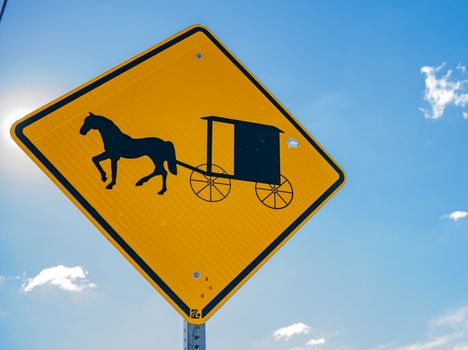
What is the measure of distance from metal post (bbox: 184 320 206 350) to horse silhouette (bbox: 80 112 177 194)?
2.01 ft

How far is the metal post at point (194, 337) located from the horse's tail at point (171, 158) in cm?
70

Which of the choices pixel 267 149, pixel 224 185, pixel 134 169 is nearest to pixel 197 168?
pixel 224 185

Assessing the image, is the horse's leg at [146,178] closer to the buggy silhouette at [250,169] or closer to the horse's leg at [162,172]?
the horse's leg at [162,172]

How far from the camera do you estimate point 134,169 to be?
2.20 meters

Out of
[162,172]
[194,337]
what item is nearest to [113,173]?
[162,172]

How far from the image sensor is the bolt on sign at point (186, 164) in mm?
2057

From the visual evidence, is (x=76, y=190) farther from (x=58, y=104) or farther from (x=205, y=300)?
(x=205, y=300)

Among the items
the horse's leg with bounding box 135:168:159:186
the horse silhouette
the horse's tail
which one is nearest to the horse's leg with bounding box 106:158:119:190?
the horse silhouette

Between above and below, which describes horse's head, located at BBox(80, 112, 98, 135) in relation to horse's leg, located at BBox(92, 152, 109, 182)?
above

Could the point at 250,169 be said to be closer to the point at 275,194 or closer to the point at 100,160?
the point at 275,194

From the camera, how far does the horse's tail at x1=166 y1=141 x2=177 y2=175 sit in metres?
2.21

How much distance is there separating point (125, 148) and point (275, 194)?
797 millimetres

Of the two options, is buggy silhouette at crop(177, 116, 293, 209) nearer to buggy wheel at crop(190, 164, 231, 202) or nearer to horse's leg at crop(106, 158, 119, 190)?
buggy wheel at crop(190, 164, 231, 202)

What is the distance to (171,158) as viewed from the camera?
7.36ft
